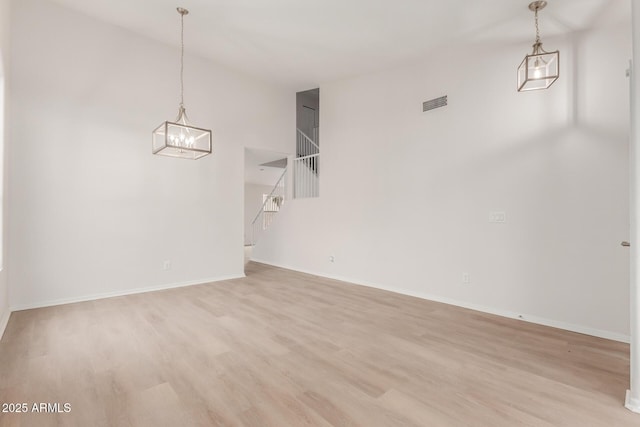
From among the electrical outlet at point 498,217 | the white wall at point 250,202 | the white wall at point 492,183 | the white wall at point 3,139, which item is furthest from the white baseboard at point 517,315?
the white wall at point 250,202

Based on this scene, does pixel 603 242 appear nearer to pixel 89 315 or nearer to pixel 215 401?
pixel 215 401

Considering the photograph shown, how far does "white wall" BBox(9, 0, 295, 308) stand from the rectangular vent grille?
10.7ft

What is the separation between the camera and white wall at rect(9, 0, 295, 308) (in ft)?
11.8

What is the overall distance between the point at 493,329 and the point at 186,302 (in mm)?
3708

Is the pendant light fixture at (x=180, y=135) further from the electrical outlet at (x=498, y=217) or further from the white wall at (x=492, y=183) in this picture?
the electrical outlet at (x=498, y=217)

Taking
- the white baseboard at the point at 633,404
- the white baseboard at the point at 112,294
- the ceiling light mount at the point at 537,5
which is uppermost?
the ceiling light mount at the point at 537,5

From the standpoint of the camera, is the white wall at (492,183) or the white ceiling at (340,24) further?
the white ceiling at (340,24)

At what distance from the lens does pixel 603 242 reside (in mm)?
3033

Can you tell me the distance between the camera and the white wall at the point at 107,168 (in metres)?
3.61

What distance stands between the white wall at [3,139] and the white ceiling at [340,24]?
94 cm

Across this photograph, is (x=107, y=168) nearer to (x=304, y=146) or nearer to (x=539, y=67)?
(x=304, y=146)

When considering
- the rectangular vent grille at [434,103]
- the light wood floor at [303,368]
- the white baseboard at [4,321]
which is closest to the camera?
the light wood floor at [303,368]

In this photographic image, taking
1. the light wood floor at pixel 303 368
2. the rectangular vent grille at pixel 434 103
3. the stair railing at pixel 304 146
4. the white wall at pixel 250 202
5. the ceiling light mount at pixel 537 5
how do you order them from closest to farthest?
the light wood floor at pixel 303 368 → the ceiling light mount at pixel 537 5 → the rectangular vent grille at pixel 434 103 → the stair railing at pixel 304 146 → the white wall at pixel 250 202

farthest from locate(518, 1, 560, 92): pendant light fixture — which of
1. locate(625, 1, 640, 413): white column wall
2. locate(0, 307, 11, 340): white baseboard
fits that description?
locate(0, 307, 11, 340): white baseboard
